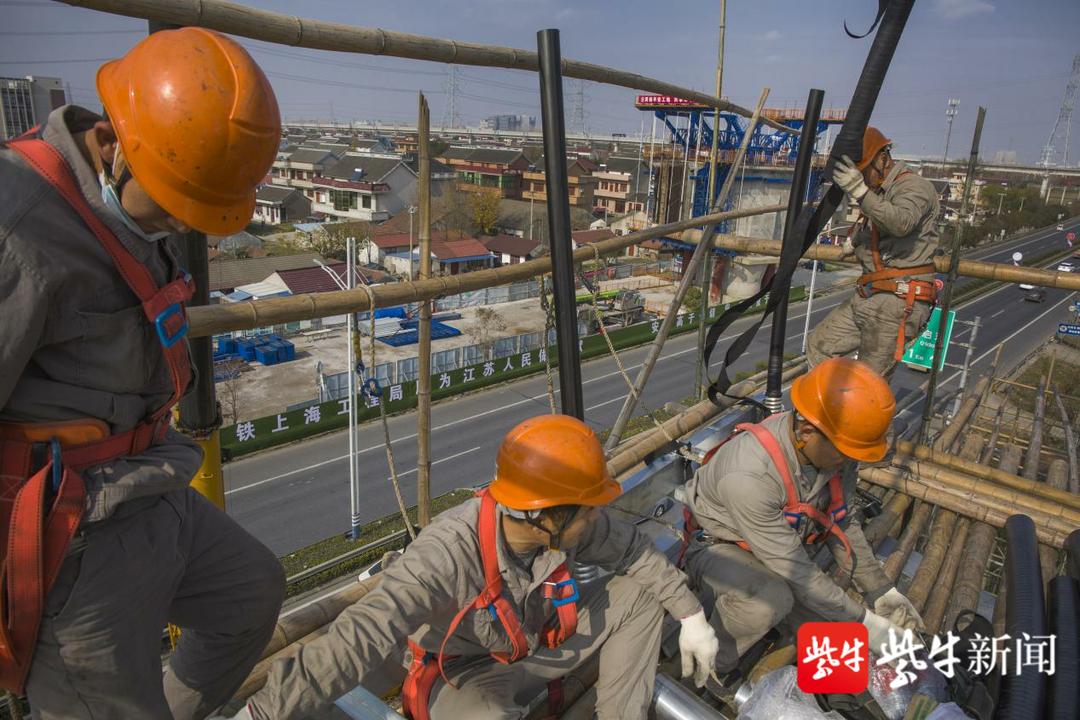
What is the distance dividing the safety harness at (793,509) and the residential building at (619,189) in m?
43.2

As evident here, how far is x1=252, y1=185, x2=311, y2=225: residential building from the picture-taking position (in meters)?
38.5

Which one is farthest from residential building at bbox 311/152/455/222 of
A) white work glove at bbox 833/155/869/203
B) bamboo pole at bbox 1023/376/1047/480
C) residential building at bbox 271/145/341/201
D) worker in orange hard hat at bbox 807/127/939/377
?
white work glove at bbox 833/155/869/203

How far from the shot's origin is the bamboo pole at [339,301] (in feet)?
6.86

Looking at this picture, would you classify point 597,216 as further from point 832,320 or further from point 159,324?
point 159,324

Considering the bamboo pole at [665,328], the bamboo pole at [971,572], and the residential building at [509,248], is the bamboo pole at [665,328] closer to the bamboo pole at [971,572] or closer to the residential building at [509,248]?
the bamboo pole at [971,572]

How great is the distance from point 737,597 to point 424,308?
1797mm

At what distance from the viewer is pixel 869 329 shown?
15.3ft

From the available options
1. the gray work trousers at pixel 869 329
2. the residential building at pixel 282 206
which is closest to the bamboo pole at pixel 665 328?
the gray work trousers at pixel 869 329

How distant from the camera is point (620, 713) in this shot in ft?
7.14

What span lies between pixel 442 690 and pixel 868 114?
9.04 ft

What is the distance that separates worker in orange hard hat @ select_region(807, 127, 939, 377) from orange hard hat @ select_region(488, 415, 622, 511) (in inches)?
109

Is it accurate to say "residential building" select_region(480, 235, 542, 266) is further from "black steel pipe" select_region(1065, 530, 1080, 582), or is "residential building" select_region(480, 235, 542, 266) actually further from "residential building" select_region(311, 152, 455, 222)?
"black steel pipe" select_region(1065, 530, 1080, 582)

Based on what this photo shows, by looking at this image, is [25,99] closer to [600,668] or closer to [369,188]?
[600,668]

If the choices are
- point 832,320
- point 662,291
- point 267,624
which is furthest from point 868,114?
point 662,291
